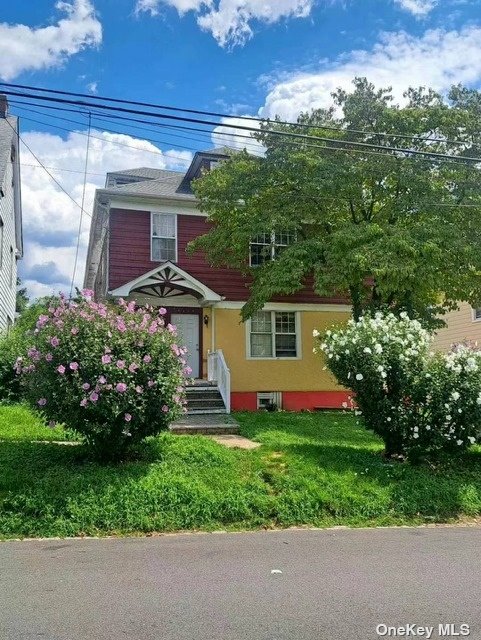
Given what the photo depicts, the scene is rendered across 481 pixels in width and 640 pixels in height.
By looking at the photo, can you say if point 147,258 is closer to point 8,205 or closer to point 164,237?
point 164,237

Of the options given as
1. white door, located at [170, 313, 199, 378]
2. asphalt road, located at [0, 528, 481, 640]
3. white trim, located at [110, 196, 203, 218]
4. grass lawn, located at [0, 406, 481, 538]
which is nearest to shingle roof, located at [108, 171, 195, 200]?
white trim, located at [110, 196, 203, 218]

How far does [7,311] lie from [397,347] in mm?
15324

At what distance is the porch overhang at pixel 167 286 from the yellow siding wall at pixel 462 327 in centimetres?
1028

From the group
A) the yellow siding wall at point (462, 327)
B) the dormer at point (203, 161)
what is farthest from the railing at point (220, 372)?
the yellow siding wall at point (462, 327)

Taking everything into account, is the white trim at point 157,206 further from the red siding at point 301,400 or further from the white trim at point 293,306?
the red siding at point 301,400

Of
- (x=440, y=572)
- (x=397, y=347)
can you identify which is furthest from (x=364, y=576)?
(x=397, y=347)

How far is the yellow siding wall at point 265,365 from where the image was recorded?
54.9 ft

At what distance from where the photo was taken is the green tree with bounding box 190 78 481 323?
42.9 feet

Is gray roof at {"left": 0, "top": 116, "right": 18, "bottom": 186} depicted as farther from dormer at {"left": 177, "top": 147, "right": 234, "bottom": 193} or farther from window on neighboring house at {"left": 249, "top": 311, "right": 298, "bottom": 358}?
window on neighboring house at {"left": 249, "top": 311, "right": 298, "bottom": 358}

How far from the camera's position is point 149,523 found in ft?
21.4

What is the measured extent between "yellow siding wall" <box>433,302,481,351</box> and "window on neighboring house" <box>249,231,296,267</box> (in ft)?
27.2

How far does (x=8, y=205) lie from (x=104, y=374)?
13740mm

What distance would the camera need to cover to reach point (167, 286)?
15.7 m

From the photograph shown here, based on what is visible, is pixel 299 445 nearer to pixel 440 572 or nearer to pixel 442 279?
pixel 440 572
